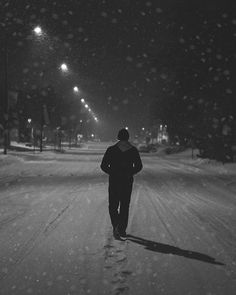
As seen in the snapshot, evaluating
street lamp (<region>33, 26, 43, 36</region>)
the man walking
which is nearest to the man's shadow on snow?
the man walking

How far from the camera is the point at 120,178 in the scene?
9.21 m

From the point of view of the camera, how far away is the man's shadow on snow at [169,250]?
7.34 metres

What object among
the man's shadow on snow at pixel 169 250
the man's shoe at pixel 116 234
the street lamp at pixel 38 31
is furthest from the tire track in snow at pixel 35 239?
the street lamp at pixel 38 31

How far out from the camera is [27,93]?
10094cm

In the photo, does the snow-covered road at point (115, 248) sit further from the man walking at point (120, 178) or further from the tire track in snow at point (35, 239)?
the man walking at point (120, 178)

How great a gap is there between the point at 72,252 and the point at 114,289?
6.68 ft

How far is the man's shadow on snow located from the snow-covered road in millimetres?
14

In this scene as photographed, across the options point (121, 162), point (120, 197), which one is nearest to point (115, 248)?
point (120, 197)

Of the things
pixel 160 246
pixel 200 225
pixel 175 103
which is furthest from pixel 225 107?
pixel 160 246

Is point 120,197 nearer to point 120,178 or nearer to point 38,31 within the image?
point 120,178

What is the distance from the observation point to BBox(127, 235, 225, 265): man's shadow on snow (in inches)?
289

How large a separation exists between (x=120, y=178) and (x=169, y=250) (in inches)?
69.8

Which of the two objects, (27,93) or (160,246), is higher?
(27,93)

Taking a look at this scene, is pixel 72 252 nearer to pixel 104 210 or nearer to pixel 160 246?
pixel 160 246
